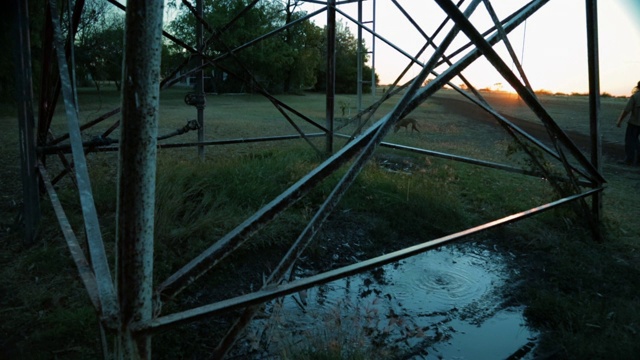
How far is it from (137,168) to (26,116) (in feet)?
10.7

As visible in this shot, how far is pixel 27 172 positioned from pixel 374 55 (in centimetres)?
973

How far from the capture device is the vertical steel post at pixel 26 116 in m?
4.03

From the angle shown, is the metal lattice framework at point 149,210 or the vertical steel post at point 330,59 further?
the vertical steel post at point 330,59

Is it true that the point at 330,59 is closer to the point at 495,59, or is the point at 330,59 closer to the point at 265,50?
the point at 495,59

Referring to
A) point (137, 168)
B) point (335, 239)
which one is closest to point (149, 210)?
point (137, 168)

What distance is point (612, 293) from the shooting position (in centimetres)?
385

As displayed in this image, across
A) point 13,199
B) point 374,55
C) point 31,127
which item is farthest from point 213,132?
point 31,127

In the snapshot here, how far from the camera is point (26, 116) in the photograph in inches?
164

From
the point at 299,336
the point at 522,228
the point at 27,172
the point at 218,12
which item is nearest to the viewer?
the point at 299,336

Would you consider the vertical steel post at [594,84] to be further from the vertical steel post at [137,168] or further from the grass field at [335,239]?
the vertical steel post at [137,168]

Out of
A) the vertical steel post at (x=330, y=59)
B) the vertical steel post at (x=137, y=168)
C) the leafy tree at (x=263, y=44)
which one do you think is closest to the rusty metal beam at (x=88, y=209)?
the vertical steel post at (x=137, y=168)

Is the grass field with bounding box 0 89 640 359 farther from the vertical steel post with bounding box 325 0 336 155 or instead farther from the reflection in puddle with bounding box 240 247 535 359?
the vertical steel post with bounding box 325 0 336 155

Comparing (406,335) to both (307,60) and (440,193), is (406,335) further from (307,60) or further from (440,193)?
(307,60)

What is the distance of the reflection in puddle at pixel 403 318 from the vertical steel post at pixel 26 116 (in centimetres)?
241
